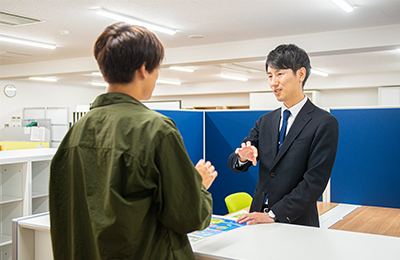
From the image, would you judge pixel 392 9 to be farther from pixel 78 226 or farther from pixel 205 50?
pixel 78 226

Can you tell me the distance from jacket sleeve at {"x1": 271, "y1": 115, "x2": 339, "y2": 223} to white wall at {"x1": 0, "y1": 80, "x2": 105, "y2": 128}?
13.0 meters

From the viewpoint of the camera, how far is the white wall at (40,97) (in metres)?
13.0

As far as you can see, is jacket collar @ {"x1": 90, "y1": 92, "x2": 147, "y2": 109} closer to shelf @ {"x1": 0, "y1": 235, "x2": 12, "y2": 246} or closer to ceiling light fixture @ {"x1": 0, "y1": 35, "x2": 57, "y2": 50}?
shelf @ {"x1": 0, "y1": 235, "x2": 12, "y2": 246}

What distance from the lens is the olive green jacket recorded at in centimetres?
94

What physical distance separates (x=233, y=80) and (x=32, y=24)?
926 centimetres

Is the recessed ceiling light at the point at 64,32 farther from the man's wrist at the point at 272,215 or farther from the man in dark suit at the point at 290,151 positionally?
the man's wrist at the point at 272,215

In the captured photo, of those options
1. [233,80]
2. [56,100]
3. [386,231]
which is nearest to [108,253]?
[386,231]

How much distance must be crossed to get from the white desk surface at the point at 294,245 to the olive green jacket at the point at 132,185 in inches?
11.1

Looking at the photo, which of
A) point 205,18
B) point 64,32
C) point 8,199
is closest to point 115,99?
point 8,199

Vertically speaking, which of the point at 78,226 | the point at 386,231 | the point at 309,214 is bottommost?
the point at 386,231

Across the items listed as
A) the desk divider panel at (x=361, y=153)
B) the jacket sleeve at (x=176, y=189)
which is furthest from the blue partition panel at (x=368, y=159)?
the jacket sleeve at (x=176, y=189)

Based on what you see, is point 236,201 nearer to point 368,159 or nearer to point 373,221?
point 373,221

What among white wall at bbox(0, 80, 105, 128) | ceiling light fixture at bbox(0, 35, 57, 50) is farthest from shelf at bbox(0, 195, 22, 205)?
white wall at bbox(0, 80, 105, 128)

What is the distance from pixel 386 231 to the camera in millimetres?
2520
